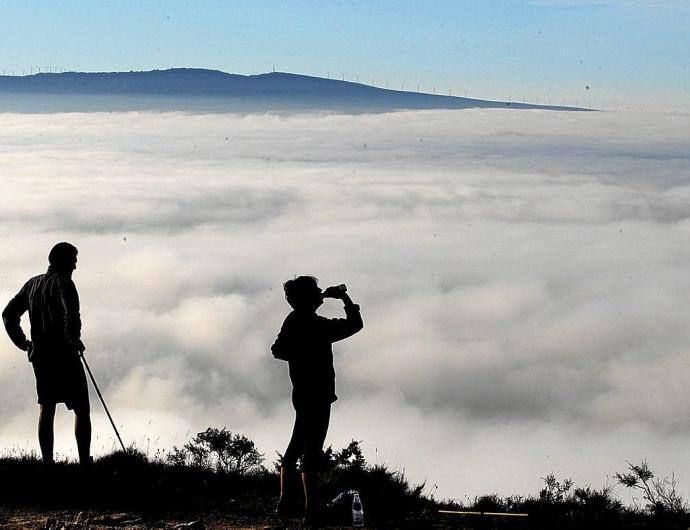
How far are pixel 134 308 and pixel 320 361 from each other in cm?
19138

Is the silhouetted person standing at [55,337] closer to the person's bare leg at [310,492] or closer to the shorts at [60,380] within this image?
the shorts at [60,380]

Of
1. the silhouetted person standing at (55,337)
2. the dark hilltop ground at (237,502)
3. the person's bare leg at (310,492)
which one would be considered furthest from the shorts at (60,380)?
the person's bare leg at (310,492)

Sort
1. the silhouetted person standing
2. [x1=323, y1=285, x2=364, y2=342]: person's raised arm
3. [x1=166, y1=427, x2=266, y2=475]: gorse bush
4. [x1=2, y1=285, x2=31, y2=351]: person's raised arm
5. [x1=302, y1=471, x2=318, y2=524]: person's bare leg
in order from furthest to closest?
[x1=166, y1=427, x2=266, y2=475]: gorse bush
[x1=2, y1=285, x2=31, y2=351]: person's raised arm
the silhouetted person standing
[x1=302, y1=471, x2=318, y2=524]: person's bare leg
[x1=323, y1=285, x2=364, y2=342]: person's raised arm

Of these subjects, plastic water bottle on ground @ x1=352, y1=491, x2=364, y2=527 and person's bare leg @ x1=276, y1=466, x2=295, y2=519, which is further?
person's bare leg @ x1=276, y1=466, x2=295, y2=519

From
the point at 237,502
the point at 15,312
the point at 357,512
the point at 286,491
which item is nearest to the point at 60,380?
the point at 15,312

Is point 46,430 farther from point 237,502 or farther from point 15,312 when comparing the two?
point 237,502

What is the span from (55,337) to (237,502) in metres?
1.74

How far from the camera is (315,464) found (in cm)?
557

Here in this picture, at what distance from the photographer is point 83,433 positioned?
22.4ft

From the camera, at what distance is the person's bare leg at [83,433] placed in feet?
22.2

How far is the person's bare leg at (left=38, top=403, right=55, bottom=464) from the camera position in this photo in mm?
6816

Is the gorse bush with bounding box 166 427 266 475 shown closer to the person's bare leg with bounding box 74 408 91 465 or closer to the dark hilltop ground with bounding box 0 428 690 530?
the dark hilltop ground with bounding box 0 428 690 530

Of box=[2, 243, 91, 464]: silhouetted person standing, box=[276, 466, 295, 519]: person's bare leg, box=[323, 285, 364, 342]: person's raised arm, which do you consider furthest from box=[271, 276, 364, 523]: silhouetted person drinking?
box=[2, 243, 91, 464]: silhouetted person standing

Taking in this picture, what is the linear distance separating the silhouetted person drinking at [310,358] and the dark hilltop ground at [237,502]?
431mm
